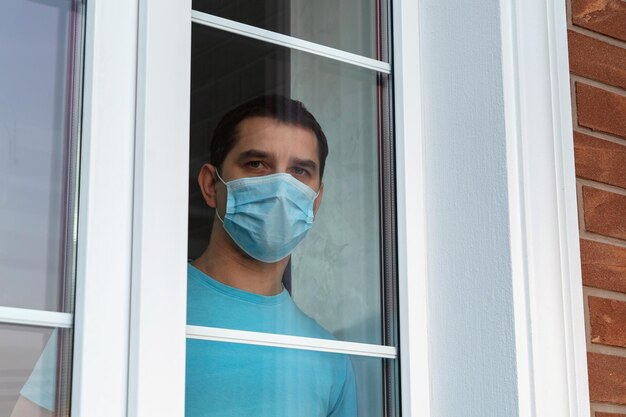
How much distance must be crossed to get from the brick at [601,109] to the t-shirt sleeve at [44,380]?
1048mm

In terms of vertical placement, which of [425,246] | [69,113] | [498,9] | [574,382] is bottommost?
[574,382]

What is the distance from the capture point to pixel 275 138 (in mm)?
1901

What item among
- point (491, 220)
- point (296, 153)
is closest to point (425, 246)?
point (491, 220)

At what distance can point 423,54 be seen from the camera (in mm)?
2074

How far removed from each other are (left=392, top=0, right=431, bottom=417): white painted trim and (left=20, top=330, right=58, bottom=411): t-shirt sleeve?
62cm

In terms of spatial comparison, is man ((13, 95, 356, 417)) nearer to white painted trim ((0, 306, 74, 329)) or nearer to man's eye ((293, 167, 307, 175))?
man's eye ((293, 167, 307, 175))

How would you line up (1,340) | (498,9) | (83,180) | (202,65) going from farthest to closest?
(498,9)
(202,65)
(83,180)
(1,340)

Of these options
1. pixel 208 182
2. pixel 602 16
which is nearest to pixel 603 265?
pixel 602 16

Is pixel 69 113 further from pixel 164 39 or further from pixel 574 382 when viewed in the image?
pixel 574 382

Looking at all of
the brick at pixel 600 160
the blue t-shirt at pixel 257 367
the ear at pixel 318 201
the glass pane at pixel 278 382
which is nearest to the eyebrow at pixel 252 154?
the ear at pixel 318 201

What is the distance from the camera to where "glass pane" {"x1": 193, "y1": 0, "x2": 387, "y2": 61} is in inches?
73.9

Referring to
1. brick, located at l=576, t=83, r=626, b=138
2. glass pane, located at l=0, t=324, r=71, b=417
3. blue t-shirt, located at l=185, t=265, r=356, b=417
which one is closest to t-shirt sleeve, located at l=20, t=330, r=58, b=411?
glass pane, located at l=0, t=324, r=71, b=417

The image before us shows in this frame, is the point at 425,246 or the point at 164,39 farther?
the point at 425,246

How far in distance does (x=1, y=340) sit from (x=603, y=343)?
104cm
